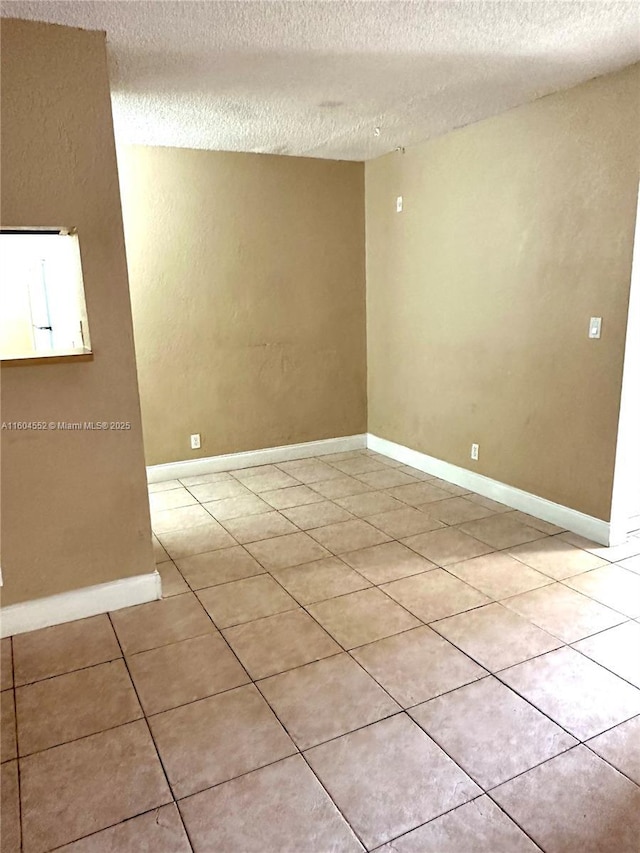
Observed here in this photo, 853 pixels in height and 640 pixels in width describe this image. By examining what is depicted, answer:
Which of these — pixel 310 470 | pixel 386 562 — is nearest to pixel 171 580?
pixel 386 562

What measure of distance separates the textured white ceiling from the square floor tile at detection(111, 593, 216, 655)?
2354 millimetres

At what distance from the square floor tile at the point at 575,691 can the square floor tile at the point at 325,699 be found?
19.5 inches

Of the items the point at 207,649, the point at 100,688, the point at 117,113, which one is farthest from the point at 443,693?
the point at 117,113

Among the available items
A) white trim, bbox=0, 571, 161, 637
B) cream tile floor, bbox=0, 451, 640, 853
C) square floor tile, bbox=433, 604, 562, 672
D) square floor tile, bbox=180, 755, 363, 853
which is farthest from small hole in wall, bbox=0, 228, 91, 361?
square floor tile, bbox=433, 604, 562, 672

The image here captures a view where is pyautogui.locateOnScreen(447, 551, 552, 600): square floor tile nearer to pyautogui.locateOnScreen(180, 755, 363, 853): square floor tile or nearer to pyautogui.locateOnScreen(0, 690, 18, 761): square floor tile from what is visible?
pyautogui.locateOnScreen(180, 755, 363, 853): square floor tile

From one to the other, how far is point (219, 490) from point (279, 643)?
198 centimetres

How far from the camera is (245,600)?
8.70 ft

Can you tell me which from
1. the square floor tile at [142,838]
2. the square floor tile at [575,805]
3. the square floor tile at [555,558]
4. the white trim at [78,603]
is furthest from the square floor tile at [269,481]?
the square floor tile at [575,805]

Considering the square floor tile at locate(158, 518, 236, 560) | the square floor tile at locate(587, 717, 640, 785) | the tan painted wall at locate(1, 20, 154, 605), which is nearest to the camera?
the square floor tile at locate(587, 717, 640, 785)

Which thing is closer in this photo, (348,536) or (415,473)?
(348,536)

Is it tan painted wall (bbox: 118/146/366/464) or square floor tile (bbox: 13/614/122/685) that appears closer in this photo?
square floor tile (bbox: 13/614/122/685)

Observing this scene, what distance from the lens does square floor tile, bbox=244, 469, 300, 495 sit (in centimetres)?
420

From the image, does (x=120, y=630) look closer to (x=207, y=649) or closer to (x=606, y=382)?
(x=207, y=649)

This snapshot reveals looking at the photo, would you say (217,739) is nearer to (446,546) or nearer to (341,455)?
(446,546)
